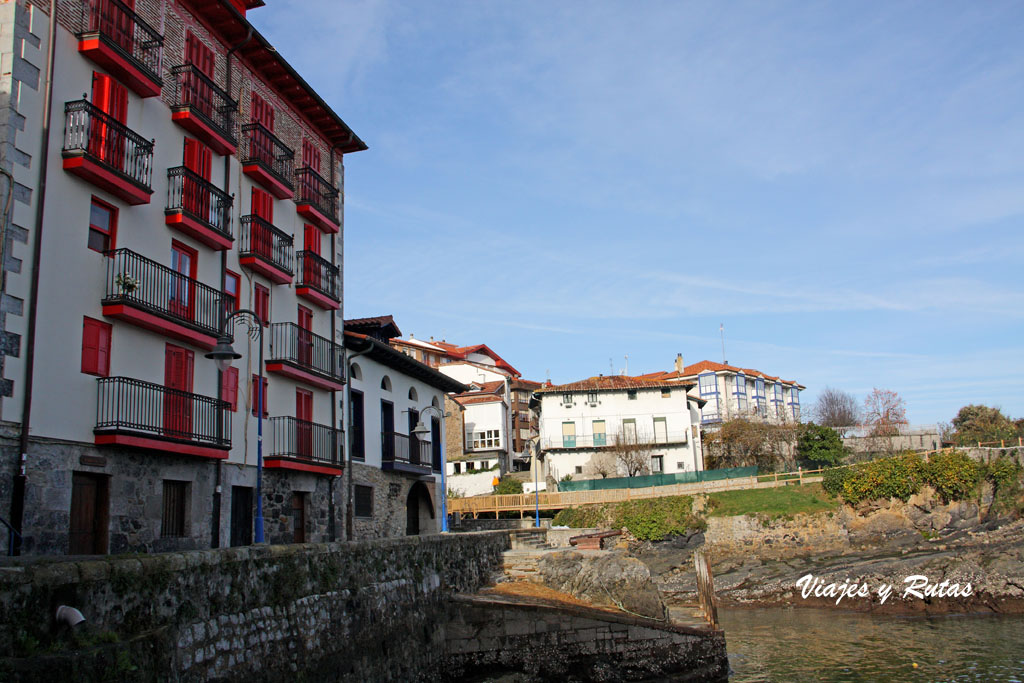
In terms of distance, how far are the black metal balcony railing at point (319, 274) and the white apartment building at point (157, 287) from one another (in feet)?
0.44

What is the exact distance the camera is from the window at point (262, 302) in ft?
70.6

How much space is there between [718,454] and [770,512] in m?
19.4

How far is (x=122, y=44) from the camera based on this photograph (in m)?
16.8

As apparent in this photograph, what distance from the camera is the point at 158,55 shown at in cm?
1806

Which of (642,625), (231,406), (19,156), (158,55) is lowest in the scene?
(642,625)

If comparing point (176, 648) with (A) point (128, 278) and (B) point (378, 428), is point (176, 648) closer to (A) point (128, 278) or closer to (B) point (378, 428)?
(A) point (128, 278)

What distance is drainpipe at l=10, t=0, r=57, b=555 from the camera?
43.9 feet

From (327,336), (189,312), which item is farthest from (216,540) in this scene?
(327,336)

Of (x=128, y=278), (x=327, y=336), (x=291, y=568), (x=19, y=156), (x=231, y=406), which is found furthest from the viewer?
(x=327, y=336)

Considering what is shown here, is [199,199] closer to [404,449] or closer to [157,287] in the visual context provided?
[157,287]

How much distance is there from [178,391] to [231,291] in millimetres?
4206

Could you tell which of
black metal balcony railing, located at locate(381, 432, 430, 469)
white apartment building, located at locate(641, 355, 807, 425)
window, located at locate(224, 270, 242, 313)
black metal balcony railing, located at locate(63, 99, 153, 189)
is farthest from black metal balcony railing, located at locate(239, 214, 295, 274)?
white apartment building, located at locate(641, 355, 807, 425)

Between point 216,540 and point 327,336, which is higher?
point 327,336

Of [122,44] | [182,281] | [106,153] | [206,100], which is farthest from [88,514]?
[206,100]
